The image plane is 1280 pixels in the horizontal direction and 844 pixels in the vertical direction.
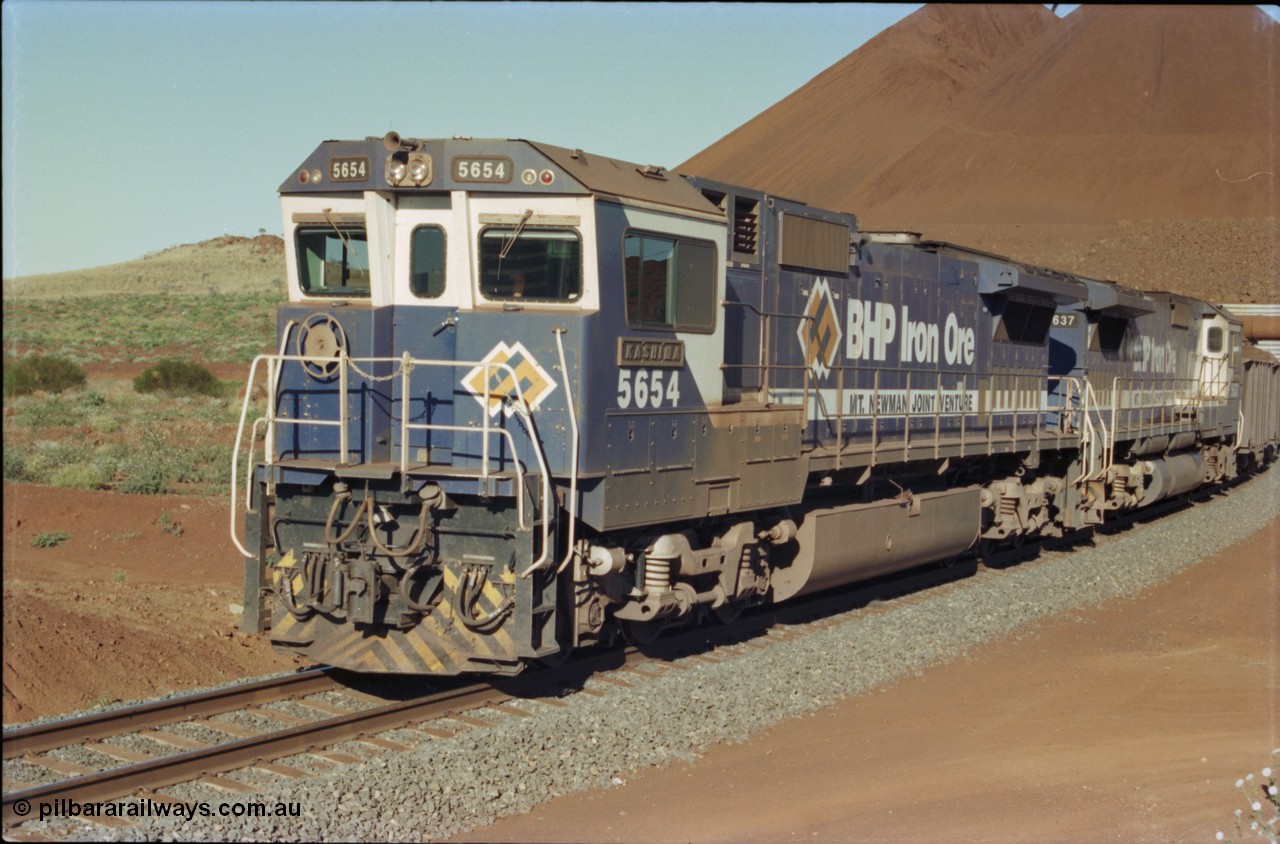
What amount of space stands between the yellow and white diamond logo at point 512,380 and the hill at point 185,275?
66.5m

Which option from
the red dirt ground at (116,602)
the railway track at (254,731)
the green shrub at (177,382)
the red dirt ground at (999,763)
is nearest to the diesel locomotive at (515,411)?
the railway track at (254,731)

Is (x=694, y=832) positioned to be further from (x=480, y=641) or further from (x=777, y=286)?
(x=777, y=286)

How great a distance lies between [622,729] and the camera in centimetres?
828

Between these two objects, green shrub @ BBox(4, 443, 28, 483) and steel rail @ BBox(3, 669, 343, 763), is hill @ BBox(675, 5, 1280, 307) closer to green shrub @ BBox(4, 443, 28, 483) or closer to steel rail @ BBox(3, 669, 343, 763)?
green shrub @ BBox(4, 443, 28, 483)

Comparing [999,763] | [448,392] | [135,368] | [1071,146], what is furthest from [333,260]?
[1071,146]

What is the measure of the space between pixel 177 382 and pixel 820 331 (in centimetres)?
2776

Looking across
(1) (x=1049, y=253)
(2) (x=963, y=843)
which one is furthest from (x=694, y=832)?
(1) (x=1049, y=253)

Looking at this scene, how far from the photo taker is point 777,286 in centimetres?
1168

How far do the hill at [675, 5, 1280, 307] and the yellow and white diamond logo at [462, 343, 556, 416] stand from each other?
6267 centimetres

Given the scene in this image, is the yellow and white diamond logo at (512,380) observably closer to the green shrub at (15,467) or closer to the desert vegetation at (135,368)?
the desert vegetation at (135,368)

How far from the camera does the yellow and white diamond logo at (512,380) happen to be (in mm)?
8711

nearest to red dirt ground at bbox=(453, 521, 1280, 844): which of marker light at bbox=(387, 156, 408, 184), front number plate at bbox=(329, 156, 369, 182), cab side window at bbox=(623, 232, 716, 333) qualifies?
cab side window at bbox=(623, 232, 716, 333)

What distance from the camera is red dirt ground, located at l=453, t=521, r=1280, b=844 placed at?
22.8 feet

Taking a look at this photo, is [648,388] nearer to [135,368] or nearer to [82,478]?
[82,478]
